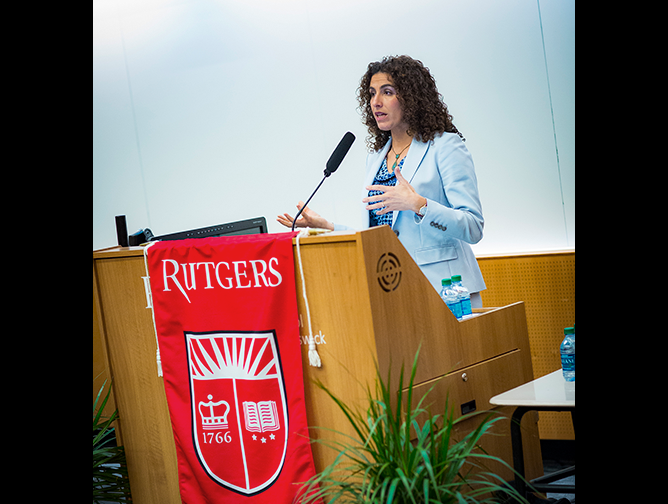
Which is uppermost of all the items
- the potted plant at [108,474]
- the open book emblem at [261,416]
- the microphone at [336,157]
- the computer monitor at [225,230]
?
the microphone at [336,157]

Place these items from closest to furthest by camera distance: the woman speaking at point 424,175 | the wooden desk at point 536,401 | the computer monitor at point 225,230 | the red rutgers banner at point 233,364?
the red rutgers banner at point 233,364, the wooden desk at point 536,401, the computer monitor at point 225,230, the woman speaking at point 424,175

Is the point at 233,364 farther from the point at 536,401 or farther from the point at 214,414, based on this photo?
the point at 536,401

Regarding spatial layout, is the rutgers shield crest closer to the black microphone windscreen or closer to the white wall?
the black microphone windscreen

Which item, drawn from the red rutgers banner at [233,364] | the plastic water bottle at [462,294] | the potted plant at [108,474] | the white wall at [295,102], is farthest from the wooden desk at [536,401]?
the white wall at [295,102]

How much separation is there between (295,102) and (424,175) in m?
2.19

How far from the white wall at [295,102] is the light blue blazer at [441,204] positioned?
1.34 m

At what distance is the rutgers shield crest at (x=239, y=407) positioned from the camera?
6.40 ft

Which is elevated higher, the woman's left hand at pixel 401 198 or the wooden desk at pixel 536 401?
the woman's left hand at pixel 401 198

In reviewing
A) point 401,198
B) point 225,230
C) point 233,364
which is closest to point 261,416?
point 233,364

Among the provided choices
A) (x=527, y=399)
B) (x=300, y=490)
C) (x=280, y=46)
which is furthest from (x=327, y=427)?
(x=280, y=46)

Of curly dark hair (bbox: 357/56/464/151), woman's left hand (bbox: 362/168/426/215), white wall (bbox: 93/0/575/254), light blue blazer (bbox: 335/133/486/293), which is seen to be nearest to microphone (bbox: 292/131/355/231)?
woman's left hand (bbox: 362/168/426/215)

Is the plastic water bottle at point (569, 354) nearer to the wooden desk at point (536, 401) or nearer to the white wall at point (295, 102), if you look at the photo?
the wooden desk at point (536, 401)

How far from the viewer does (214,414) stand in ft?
6.68

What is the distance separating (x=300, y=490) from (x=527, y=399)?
2.53ft
